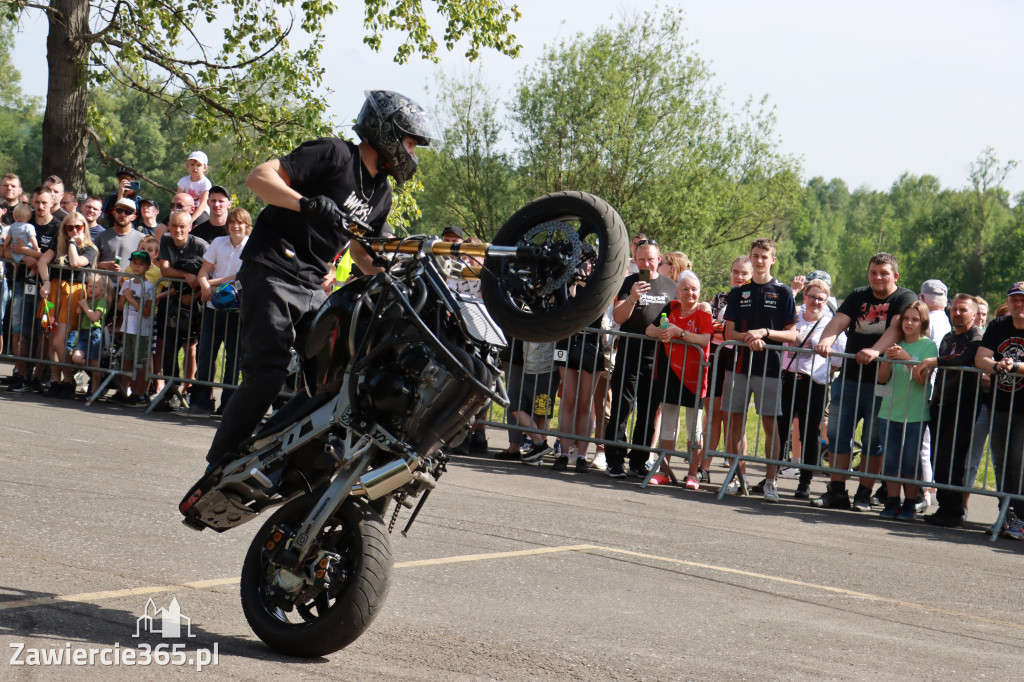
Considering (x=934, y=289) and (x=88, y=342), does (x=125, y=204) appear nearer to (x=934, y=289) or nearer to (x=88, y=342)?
(x=88, y=342)

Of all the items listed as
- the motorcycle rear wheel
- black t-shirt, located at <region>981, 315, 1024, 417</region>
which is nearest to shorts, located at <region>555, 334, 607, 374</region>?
black t-shirt, located at <region>981, 315, 1024, 417</region>

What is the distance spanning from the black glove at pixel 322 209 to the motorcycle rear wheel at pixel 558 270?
60cm

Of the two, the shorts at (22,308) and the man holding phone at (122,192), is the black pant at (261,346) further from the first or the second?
the man holding phone at (122,192)

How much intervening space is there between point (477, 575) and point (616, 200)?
42672 mm

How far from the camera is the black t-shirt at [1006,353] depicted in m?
9.12

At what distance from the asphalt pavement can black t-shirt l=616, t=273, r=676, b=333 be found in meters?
2.10

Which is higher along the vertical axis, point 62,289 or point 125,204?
point 125,204

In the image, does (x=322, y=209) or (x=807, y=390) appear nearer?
(x=322, y=209)

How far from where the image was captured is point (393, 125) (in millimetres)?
4340

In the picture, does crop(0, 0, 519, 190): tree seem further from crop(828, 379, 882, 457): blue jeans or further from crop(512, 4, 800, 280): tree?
crop(512, 4, 800, 280): tree

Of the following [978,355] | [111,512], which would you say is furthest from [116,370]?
[978,355]

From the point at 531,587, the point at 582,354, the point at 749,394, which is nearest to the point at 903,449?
the point at 749,394

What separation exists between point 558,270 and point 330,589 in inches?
56.9

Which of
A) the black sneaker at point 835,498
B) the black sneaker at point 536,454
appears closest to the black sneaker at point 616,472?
the black sneaker at point 536,454
